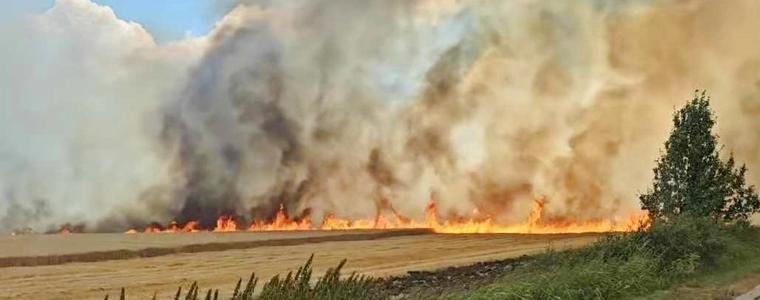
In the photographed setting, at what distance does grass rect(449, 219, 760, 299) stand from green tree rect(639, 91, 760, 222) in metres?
1.86

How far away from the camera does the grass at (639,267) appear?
14.7 m

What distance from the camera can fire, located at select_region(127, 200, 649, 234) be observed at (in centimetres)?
4406

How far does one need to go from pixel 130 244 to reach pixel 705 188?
68.4 feet

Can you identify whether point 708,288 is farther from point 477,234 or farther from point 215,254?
point 477,234

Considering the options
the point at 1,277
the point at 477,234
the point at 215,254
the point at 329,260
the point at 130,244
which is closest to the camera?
the point at 1,277

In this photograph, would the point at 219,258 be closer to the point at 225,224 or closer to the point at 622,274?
the point at 622,274

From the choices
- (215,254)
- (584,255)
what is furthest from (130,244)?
(584,255)

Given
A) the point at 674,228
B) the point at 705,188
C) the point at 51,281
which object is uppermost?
the point at 705,188

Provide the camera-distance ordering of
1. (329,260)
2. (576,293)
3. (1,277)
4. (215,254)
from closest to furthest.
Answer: (576,293) → (1,277) → (329,260) → (215,254)

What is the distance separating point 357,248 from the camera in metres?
32.2

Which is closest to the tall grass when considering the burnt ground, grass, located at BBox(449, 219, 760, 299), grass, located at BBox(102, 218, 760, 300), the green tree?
grass, located at BBox(102, 218, 760, 300)

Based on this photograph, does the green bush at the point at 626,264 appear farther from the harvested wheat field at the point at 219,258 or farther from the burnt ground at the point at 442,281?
the harvested wheat field at the point at 219,258

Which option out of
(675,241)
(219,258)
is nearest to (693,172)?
(675,241)

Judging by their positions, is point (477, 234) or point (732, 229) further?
point (477, 234)
